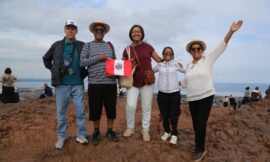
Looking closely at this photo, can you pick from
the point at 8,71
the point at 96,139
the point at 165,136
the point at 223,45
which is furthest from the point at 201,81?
the point at 8,71

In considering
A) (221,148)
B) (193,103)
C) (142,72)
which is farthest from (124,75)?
(221,148)

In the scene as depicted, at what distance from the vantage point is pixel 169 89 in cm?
575

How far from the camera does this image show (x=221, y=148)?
6.21 meters

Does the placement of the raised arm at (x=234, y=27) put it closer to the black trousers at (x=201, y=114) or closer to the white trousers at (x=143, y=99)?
the black trousers at (x=201, y=114)

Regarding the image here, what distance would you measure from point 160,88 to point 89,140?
170 centimetres

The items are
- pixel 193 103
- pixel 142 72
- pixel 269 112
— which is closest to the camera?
pixel 193 103

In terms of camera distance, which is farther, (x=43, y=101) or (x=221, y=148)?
(x=43, y=101)

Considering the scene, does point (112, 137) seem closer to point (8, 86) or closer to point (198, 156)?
point (198, 156)

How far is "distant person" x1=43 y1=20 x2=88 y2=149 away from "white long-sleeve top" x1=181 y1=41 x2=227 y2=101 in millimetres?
1971

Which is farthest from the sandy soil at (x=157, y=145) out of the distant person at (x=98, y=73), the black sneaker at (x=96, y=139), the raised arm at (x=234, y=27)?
the raised arm at (x=234, y=27)

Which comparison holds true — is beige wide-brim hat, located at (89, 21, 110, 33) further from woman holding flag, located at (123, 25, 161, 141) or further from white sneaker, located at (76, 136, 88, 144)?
white sneaker, located at (76, 136, 88, 144)

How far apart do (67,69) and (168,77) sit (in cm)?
183

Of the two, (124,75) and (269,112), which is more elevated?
(124,75)

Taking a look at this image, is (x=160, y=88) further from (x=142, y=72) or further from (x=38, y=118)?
(x=38, y=118)
